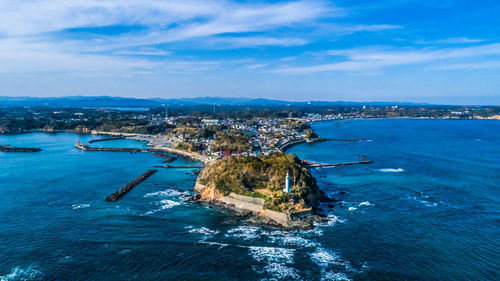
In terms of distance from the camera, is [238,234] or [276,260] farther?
[238,234]

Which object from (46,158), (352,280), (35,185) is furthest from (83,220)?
(46,158)

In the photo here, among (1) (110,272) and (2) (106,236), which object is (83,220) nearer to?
(2) (106,236)

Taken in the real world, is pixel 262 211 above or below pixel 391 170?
below

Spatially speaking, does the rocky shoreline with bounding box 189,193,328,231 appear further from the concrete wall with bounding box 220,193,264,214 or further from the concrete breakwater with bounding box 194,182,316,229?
the concrete wall with bounding box 220,193,264,214

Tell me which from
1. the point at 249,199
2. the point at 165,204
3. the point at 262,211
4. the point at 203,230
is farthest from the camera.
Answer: the point at 165,204

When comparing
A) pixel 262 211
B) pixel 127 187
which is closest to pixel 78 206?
pixel 127 187

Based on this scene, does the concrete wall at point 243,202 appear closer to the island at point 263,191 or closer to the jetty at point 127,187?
the island at point 263,191

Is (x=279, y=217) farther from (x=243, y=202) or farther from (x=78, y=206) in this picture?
(x=78, y=206)

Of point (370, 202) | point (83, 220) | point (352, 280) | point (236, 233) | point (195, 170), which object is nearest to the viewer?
point (352, 280)
